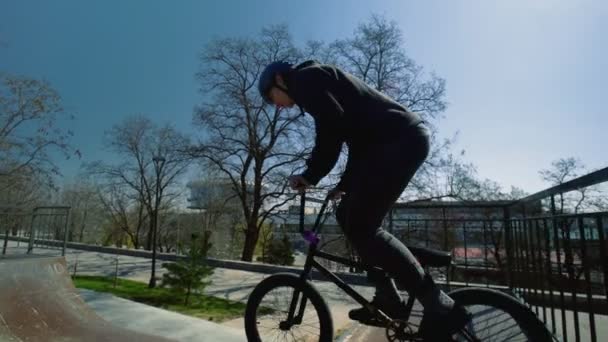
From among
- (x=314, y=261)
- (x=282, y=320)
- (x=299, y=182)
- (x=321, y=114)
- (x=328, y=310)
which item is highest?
(x=321, y=114)

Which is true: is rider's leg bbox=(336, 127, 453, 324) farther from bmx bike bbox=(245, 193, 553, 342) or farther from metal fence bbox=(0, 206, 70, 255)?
metal fence bbox=(0, 206, 70, 255)

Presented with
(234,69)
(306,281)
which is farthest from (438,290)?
(234,69)

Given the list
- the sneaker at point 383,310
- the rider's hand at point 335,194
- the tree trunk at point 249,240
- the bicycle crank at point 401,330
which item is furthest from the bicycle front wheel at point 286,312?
the tree trunk at point 249,240

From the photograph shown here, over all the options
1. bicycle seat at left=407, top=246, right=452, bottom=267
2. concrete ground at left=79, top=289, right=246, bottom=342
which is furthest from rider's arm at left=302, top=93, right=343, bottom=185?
concrete ground at left=79, top=289, right=246, bottom=342

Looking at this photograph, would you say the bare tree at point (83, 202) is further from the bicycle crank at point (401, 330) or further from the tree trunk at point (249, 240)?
the bicycle crank at point (401, 330)

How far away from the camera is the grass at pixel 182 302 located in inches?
199

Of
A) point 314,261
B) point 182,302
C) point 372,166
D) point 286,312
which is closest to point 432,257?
point 372,166

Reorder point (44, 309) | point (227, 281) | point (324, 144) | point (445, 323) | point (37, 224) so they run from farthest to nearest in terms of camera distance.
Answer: point (227, 281) < point (37, 224) < point (44, 309) < point (324, 144) < point (445, 323)

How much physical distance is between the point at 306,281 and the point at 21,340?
6.28 feet

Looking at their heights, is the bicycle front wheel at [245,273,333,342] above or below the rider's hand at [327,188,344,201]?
below

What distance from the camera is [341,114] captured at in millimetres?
1476

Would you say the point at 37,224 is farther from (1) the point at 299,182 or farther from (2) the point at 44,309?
(1) the point at 299,182

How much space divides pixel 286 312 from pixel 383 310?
28.7 inches

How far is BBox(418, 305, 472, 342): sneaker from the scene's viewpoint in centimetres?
134
